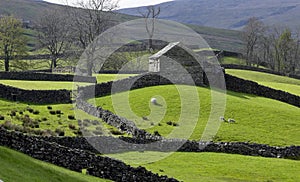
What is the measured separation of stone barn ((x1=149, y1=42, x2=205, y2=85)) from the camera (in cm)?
4838

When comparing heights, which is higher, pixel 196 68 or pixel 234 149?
pixel 196 68

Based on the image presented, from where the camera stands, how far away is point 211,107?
4247 cm

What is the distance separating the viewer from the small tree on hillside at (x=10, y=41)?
7556 centimetres

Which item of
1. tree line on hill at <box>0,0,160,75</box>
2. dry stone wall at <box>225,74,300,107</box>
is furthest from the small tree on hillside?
dry stone wall at <box>225,74,300,107</box>

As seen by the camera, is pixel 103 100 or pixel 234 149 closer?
pixel 234 149

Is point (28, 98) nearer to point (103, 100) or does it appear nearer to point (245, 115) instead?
point (103, 100)

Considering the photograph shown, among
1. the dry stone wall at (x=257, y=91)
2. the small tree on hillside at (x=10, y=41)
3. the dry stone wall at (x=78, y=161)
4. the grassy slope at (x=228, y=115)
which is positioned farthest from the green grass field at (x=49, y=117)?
the small tree on hillside at (x=10, y=41)

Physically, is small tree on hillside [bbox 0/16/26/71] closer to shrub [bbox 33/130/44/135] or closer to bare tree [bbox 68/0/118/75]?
bare tree [bbox 68/0/118/75]

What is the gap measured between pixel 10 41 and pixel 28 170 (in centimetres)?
6199

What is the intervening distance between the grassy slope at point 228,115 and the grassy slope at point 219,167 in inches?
186

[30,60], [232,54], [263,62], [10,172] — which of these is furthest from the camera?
[232,54]

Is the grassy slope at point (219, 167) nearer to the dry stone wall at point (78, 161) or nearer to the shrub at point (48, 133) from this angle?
the dry stone wall at point (78, 161)

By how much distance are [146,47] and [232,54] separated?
30274mm

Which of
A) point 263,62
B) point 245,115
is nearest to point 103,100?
point 245,115
